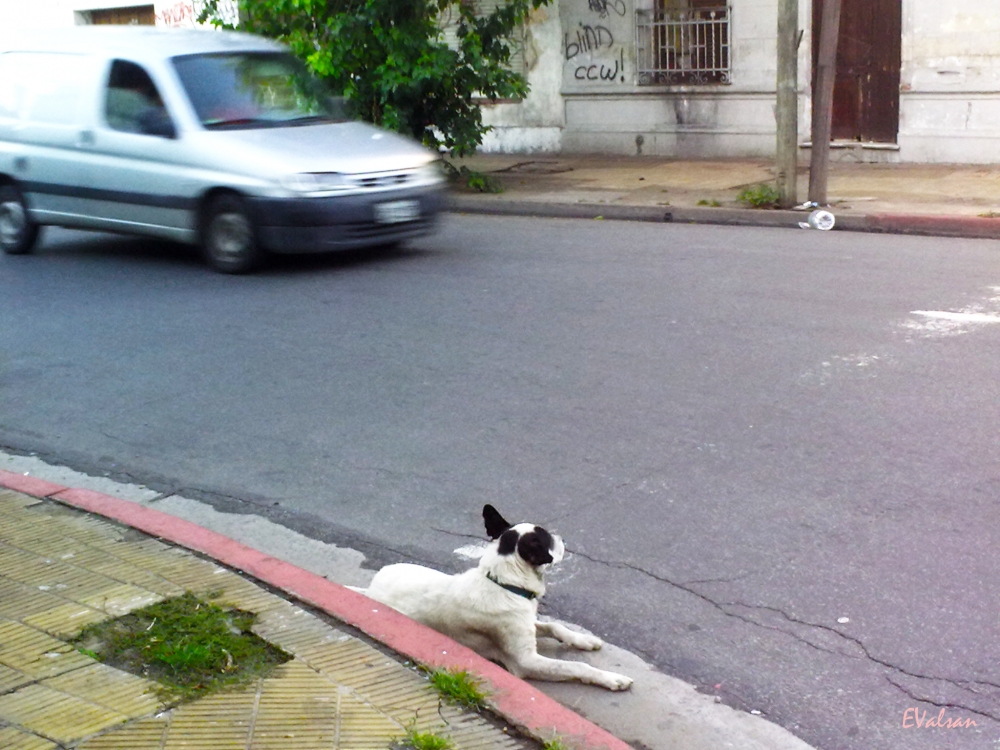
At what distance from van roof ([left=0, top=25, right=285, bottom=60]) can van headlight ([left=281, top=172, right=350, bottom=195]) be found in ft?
6.07

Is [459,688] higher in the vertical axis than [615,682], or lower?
higher

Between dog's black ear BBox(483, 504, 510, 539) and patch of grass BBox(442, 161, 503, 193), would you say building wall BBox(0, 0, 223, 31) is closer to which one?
patch of grass BBox(442, 161, 503, 193)

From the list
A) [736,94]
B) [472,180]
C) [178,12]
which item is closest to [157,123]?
[472,180]

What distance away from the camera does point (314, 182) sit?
10.1m

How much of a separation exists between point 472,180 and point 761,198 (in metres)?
3.82

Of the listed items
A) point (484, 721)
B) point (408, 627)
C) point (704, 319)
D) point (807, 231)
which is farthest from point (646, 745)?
point (807, 231)

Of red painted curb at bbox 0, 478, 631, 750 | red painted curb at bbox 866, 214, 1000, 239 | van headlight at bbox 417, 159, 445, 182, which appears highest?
van headlight at bbox 417, 159, 445, 182

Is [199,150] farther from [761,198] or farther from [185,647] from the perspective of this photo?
[185,647]

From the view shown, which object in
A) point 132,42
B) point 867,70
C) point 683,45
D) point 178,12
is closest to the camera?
point 132,42

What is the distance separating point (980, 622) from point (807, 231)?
852 cm

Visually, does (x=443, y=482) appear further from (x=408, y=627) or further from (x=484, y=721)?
(x=484, y=721)

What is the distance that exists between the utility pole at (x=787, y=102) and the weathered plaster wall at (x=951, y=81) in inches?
136

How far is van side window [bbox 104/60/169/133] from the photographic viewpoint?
35.2ft

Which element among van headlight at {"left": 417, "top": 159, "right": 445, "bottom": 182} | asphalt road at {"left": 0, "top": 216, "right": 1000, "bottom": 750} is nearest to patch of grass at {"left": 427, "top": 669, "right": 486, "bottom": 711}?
asphalt road at {"left": 0, "top": 216, "right": 1000, "bottom": 750}
